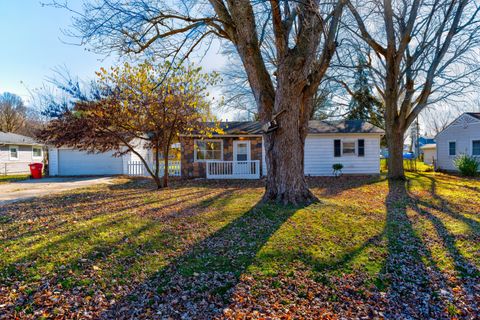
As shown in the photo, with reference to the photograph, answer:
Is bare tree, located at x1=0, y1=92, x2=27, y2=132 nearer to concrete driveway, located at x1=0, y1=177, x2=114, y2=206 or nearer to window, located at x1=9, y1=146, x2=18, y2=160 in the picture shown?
window, located at x1=9, y1=146, x2=18, y2=160

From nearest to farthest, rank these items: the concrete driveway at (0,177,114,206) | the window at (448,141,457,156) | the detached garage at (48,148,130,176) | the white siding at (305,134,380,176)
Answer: the concrete driveway at (0,177,114,206), the white siding at (305,134,380,176), the detached garage at (48,148,130,176), the window at (448,141,457,156)

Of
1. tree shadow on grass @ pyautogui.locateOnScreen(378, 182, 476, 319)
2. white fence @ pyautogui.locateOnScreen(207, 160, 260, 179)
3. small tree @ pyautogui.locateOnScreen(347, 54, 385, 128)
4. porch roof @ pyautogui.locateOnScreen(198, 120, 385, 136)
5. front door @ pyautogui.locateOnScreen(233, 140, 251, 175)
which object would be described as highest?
small tree @ pyautogui.locateOnScreen(347, 54, 385, 128)

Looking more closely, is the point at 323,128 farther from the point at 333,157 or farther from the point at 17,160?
the point at 17,160

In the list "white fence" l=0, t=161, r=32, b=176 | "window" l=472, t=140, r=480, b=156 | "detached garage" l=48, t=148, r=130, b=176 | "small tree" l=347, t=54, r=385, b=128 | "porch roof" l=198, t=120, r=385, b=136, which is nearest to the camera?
"porch roof" l=198, t=120, r=385, b=136

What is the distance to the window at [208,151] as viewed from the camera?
51.4 ft

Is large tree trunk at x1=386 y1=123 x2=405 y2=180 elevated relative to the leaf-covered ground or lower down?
elevated

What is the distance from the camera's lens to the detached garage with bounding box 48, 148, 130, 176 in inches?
711

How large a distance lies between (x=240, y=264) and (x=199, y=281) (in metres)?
0.67

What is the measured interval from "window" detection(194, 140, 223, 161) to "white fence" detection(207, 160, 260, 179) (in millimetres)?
911

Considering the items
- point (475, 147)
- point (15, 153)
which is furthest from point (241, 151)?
point (15, 153)

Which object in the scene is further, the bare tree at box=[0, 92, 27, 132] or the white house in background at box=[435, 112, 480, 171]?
the bare tree at box=[0, 92, 27, 132]

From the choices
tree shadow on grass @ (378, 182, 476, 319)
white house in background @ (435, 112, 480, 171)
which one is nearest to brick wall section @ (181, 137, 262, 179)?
tree shadow on grass @ (378, 182, 476, 319)

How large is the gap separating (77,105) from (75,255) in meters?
7.55

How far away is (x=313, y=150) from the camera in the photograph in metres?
15.9
